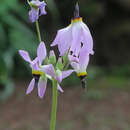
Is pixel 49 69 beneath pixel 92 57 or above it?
above

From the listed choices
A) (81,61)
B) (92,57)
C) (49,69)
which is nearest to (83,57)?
(81,61)

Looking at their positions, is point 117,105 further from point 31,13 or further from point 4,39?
point 31,13

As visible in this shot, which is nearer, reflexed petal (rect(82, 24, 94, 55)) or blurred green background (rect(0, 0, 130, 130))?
reflexed petal (rect(82, 24, 94, 55))

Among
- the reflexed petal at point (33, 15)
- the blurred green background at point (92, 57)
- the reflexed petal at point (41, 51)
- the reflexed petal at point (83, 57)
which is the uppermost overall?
the reflexed petal at point (33, 15)

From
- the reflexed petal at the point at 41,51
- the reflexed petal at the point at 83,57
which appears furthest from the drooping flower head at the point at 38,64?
the reflexed petal at the point at 83,57

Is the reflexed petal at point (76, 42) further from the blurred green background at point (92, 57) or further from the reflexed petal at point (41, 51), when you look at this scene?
the blurred green background at point (92, 57)

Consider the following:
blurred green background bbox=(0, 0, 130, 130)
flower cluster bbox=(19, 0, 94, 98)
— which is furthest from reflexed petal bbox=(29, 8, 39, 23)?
blurred green background bbox=(0, 0, 130, 130)

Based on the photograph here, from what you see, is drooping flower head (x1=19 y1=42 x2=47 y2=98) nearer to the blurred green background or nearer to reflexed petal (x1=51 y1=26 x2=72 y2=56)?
reflexed petal (x1=51 y1=26 x2=72 y2=56)

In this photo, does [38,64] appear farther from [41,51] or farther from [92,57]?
[92,57]

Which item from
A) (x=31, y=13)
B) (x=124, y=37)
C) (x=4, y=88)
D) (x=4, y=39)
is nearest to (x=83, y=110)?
(x=4, y=88)
